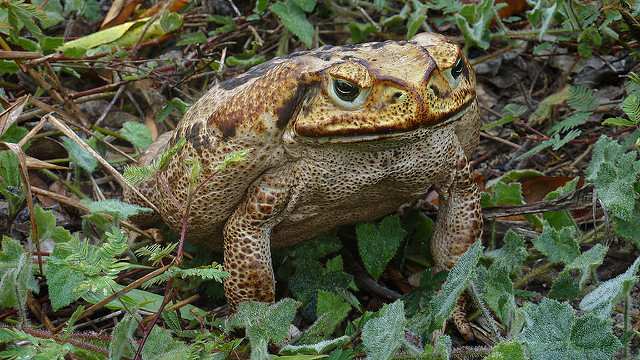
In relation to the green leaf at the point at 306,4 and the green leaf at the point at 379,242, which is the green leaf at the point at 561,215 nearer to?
the green leaf at the point at 379,242

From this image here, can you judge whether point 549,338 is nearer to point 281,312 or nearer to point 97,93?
point 281,312

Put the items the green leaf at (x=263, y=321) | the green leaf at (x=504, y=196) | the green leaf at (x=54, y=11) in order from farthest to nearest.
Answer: the green leaf at (x=54, y=11) → the green leaf at (x=504, y=196) → the green leaf at (x=263, y=321)

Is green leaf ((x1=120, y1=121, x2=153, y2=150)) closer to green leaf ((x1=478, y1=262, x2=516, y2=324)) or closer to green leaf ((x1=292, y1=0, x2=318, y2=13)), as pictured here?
green leaf ((x1=292, y1=0, x2=318, y2=13))

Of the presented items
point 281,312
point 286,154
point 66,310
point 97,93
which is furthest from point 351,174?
point 97,93

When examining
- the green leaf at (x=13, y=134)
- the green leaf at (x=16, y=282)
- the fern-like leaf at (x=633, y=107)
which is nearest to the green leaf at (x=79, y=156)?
the green leaf at (x=13, y=134)

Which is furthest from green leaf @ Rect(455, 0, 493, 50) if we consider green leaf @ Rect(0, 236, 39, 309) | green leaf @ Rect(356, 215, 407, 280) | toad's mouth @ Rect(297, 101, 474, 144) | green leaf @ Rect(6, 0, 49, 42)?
green leaf @ Rect(0, 236, 39, 309)

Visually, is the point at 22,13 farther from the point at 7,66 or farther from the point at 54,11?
the point at 54,11
